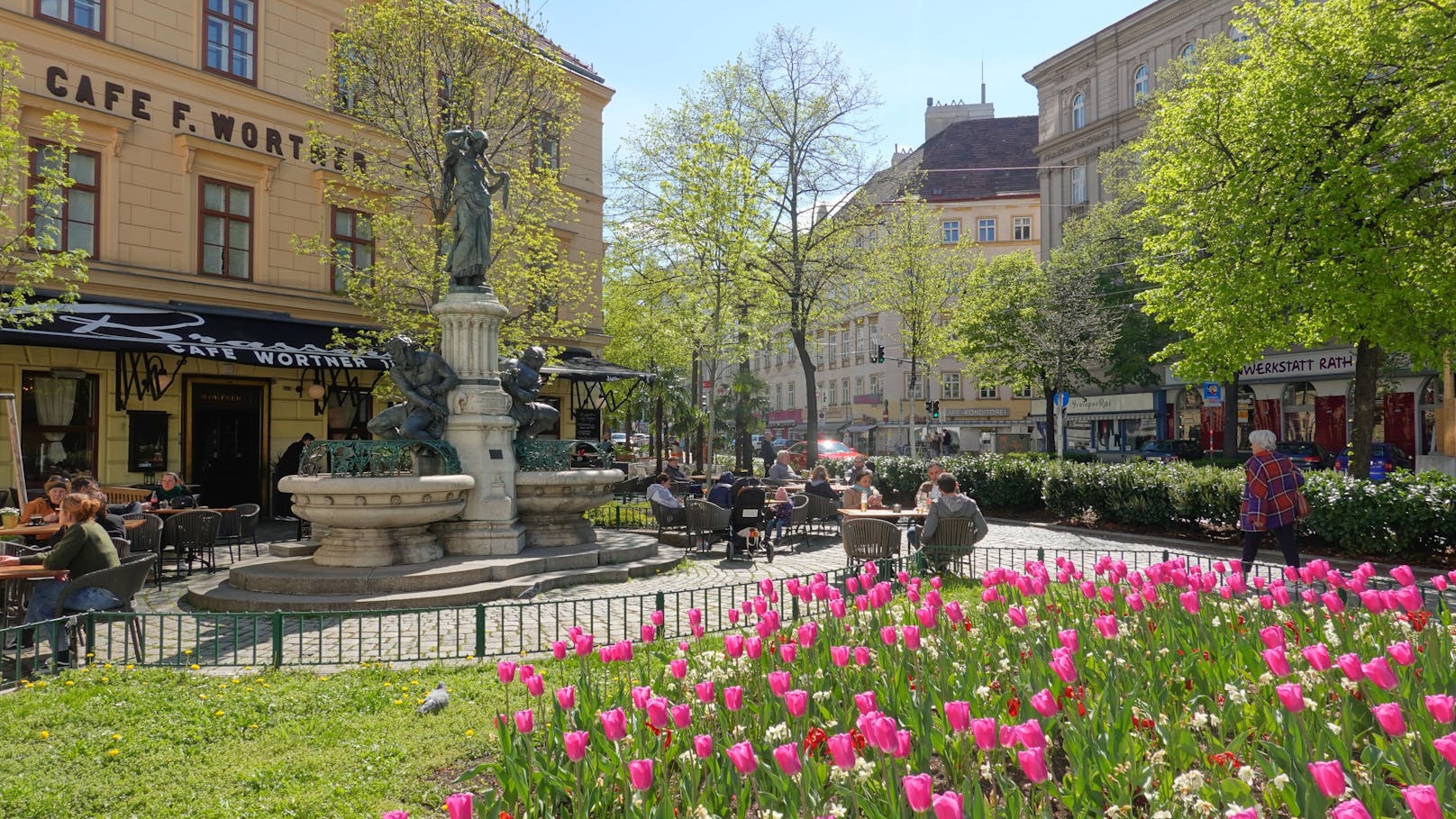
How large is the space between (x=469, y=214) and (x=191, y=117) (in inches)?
393

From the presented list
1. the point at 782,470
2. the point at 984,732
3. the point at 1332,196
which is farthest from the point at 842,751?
the point at 782,470

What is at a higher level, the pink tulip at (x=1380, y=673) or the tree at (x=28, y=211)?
the tree at (x=28, y=211)

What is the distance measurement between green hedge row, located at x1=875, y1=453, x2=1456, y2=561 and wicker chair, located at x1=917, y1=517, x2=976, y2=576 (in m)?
5.38

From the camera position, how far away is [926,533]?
948cm

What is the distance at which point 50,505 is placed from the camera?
10531 millimetres

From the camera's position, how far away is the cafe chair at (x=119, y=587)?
6512mm

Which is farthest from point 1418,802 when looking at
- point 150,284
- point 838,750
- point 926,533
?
point 150,284

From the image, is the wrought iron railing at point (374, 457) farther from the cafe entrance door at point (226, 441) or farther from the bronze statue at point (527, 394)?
the cafe entrance door at point (226, 441)

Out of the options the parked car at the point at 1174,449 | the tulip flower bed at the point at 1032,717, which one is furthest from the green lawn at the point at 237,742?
the parked car at the point at 1174,449

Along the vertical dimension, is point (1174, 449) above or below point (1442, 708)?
below

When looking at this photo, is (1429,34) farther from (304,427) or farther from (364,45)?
(304,427)

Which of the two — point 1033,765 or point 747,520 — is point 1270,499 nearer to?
point 747,520

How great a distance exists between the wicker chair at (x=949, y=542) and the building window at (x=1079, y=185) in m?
37.0

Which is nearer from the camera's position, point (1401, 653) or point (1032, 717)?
point (1401, 653)
